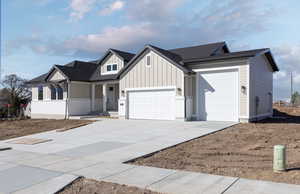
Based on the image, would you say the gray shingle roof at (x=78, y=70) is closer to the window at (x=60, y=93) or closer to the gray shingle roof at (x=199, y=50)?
the window at (x=60, y=93)

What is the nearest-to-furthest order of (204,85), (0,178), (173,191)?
(173,191)
(0,178)
(204,85)

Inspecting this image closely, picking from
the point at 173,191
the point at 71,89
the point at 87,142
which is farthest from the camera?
the point at 71,89

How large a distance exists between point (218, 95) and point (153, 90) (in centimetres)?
471

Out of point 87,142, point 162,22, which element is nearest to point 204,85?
point 162,22

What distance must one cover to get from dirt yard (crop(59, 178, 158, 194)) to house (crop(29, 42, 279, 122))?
11877 mm

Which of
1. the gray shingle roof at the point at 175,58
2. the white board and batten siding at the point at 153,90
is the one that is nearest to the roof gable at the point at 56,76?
the gray shingle roof at the point at 175,58

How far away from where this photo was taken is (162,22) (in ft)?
Answer: 64.3

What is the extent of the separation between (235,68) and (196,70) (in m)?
2.62

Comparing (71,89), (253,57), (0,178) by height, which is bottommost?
(0,178)

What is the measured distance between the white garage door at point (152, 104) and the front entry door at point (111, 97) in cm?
434

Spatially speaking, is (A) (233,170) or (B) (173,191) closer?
(B) (173,191)

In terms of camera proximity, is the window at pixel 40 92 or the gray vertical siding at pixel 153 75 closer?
Answer: the gray vertical siding at pixel 153 75

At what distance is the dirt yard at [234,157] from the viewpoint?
555cm

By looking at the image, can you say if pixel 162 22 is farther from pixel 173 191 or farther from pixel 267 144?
pixel 173 191
